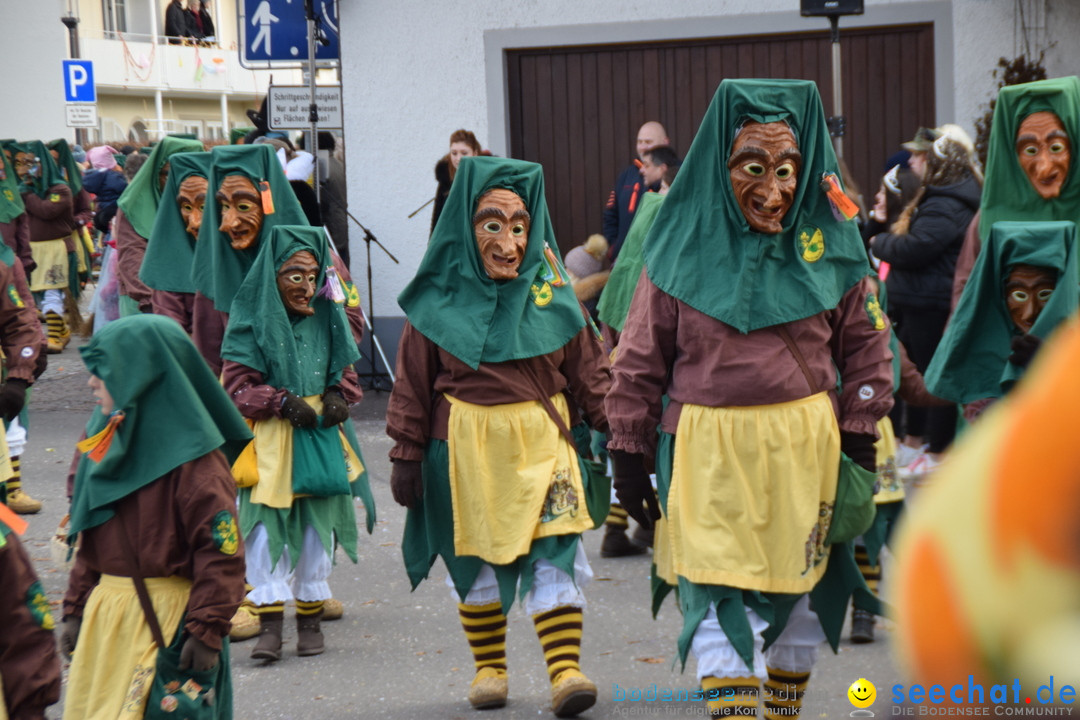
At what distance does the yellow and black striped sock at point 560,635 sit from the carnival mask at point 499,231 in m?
1.21

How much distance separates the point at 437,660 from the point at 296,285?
163cm

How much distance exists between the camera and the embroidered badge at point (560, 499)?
4.78 metres

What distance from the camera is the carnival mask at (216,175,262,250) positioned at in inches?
236

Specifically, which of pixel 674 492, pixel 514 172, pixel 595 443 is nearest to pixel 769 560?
pixel 674 492

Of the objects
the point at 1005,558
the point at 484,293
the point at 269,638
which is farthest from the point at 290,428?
the point at 1005,558

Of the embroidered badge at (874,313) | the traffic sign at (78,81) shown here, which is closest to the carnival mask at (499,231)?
the embroidered badge at (874,313)

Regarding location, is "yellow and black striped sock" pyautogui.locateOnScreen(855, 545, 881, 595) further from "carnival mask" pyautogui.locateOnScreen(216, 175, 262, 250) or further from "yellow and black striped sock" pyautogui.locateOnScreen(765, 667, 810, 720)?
"carnival mask" pyautogui.locateOnScreen(216, 175, 262, 250)

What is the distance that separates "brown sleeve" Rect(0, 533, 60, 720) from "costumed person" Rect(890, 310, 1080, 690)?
2624 millimetres

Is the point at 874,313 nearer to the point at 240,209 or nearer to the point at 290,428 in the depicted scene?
the point at 290,428

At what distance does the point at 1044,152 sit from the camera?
5320mm

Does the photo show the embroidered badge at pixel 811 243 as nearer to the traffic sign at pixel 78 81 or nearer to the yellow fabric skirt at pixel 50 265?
the yellow fabric skirt at pixel 50 265

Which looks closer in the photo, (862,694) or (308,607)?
(862,694)

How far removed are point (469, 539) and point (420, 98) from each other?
7.31 metres

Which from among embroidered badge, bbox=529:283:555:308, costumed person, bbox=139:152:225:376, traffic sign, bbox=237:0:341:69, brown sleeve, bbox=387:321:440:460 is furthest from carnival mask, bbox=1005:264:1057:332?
traffic sign, bbox=237:0:341:69
